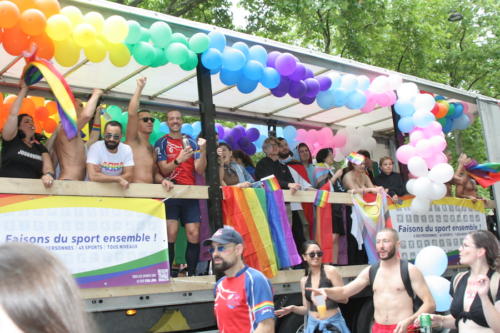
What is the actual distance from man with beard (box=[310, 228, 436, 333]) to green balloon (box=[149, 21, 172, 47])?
115 inches

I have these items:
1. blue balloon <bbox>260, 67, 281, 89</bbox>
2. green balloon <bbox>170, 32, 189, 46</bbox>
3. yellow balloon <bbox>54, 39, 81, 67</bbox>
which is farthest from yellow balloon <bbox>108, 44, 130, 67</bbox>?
blue balloon <bbox>260, 67, 281, 89</bbox>

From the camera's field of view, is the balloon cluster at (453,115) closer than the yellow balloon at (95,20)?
No

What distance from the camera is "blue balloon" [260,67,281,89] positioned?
22.1ft

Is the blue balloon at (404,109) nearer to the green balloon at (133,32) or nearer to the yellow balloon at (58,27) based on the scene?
the green balloon at (133,32)

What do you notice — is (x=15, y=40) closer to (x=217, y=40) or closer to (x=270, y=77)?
(x=217, y=40)

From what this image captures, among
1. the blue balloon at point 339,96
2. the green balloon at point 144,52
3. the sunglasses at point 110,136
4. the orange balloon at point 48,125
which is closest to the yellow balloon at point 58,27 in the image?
the green balloon at point 144,52

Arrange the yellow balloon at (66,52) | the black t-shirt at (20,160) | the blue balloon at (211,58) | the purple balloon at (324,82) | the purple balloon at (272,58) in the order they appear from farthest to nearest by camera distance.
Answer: the purple balloon at (324,82)
the purple balloon at (272,58)
the blue balloon at (211,58)
the black t-shirt at (20,160)
the yellow balloon at (66,52)

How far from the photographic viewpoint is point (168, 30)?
234 inches

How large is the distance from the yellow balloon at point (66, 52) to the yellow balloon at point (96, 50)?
107 millimetres

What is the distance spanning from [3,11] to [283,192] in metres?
3.72

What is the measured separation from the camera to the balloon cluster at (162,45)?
5.79 meters

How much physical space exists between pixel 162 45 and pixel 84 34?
3.00 feet

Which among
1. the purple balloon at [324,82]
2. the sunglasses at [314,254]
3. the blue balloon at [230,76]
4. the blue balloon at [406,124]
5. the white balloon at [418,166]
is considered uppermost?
the purple balloon at [324,82]

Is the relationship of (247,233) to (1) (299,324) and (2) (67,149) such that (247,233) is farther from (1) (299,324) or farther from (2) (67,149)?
(2) (67,149)
